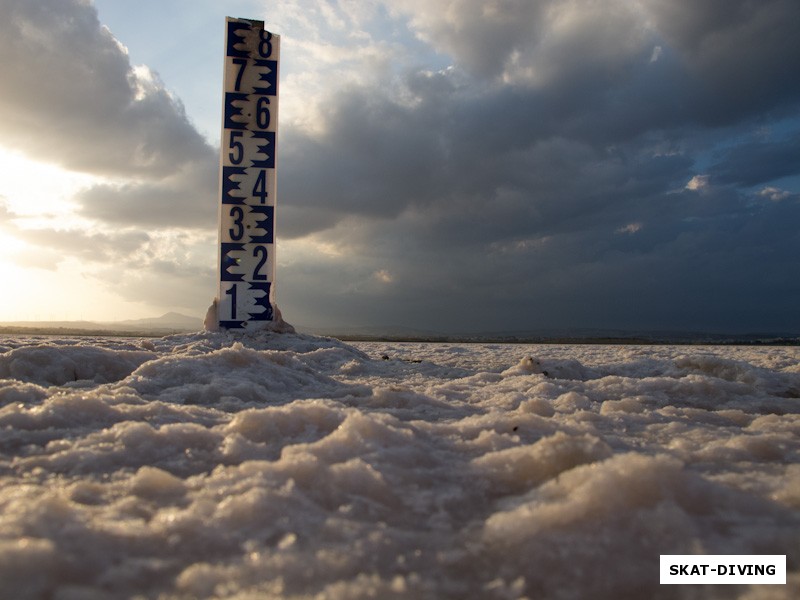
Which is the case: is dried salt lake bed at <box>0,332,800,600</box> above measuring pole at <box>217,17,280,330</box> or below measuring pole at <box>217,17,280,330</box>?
below

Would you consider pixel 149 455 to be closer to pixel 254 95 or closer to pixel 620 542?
pixel 620 542

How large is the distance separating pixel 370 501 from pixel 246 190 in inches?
282

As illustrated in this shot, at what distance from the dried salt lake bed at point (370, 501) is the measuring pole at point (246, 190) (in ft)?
17.3

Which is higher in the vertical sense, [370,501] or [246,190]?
[246,190]

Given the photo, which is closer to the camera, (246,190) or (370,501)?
(370,501)

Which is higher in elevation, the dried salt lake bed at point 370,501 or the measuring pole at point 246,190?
the measuring pole at point 246,190

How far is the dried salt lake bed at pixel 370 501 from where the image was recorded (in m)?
1.11

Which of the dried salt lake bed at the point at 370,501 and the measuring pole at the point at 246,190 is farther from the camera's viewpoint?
the measuring pole at the point at 246,190

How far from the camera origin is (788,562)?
1.21 m

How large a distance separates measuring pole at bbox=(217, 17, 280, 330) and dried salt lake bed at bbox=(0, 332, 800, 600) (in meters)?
5.26

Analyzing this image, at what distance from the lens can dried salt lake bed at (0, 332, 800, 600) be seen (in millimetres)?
1108

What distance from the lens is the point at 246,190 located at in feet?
25.9

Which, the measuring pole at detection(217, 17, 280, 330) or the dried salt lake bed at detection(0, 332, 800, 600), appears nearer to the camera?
the dried salt lake bed at detection(0, 332, 800, 600)

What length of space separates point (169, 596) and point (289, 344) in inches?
226
